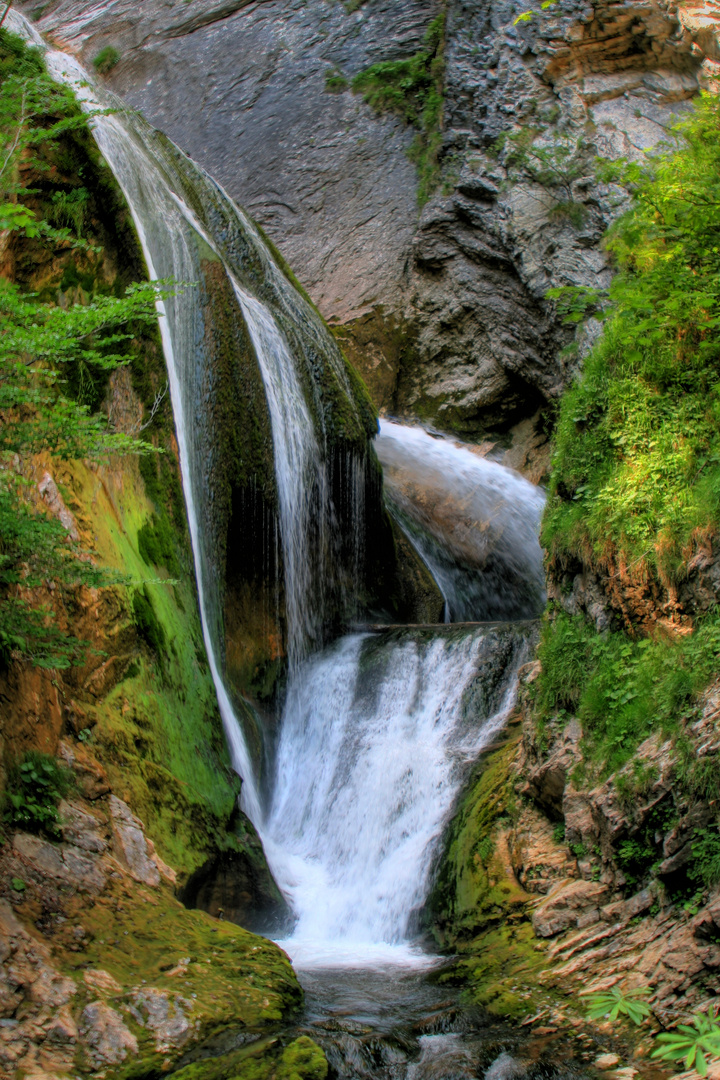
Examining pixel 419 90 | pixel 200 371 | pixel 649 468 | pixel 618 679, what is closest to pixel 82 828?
pixel 618 679

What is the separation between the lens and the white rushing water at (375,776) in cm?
693

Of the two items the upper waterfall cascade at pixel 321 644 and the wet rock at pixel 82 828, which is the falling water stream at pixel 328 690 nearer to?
the upper waterfall cascade at pixel 321 644

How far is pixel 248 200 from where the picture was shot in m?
19.9

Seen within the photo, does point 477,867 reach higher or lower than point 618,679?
lower

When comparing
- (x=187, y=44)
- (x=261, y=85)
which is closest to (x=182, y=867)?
(x=261, y=85)

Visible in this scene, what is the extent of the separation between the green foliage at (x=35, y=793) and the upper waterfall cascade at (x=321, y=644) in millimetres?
2435

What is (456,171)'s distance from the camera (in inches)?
679

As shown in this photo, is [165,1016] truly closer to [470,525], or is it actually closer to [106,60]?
[470,525]

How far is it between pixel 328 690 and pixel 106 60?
22532 mm

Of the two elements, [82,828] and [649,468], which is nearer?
[82,828]

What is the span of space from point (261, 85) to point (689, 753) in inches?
853

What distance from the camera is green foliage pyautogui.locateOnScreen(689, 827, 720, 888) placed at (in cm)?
420

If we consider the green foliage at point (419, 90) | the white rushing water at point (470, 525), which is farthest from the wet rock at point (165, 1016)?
the green foliage at point (419, 90)

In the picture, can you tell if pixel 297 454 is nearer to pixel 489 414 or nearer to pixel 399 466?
pixel 399 466
